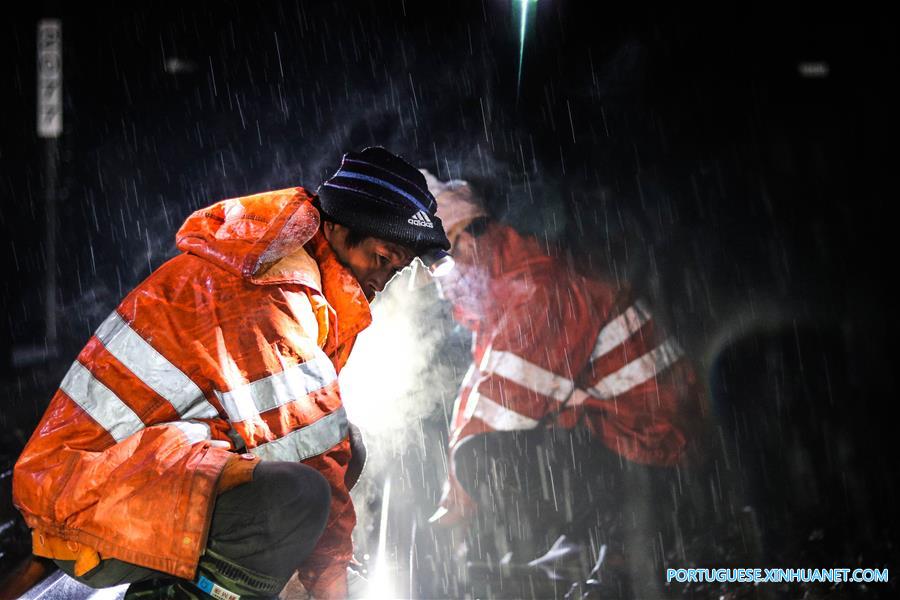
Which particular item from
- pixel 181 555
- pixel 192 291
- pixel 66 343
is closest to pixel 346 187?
pixel 192 291

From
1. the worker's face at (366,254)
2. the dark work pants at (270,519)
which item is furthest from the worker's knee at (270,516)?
the worker's face at (366,254)

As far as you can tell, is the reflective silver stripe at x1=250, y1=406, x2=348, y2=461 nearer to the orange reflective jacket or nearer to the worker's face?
the orange reflective jacket

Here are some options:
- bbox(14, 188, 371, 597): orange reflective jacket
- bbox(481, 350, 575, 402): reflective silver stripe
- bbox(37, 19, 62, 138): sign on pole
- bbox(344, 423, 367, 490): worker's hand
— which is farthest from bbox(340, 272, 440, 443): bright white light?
bbox(37, 19, 62, 138): sign on pole

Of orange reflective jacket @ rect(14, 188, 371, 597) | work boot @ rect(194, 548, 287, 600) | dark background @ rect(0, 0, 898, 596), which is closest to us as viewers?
orange reflective jacket @ rect(14, 188, 371, 597)

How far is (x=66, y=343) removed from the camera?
3.39m

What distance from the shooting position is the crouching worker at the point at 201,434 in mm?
1381

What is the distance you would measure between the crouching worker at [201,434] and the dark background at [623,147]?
1.59 meters

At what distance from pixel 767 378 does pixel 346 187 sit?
2.17 m

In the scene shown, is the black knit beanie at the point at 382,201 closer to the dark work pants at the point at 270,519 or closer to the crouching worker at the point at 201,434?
the crouching worker at the point at 201,434

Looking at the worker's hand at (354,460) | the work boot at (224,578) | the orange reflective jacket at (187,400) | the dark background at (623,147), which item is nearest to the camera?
the orange reflective jacket at (187,400)

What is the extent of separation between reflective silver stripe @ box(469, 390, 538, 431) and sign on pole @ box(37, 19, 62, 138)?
274 cm

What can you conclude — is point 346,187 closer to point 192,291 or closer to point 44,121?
point 192,291

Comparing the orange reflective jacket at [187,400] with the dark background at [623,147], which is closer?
the orange reflective jacket at [187,400]

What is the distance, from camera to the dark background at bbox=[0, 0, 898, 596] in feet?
9.09
